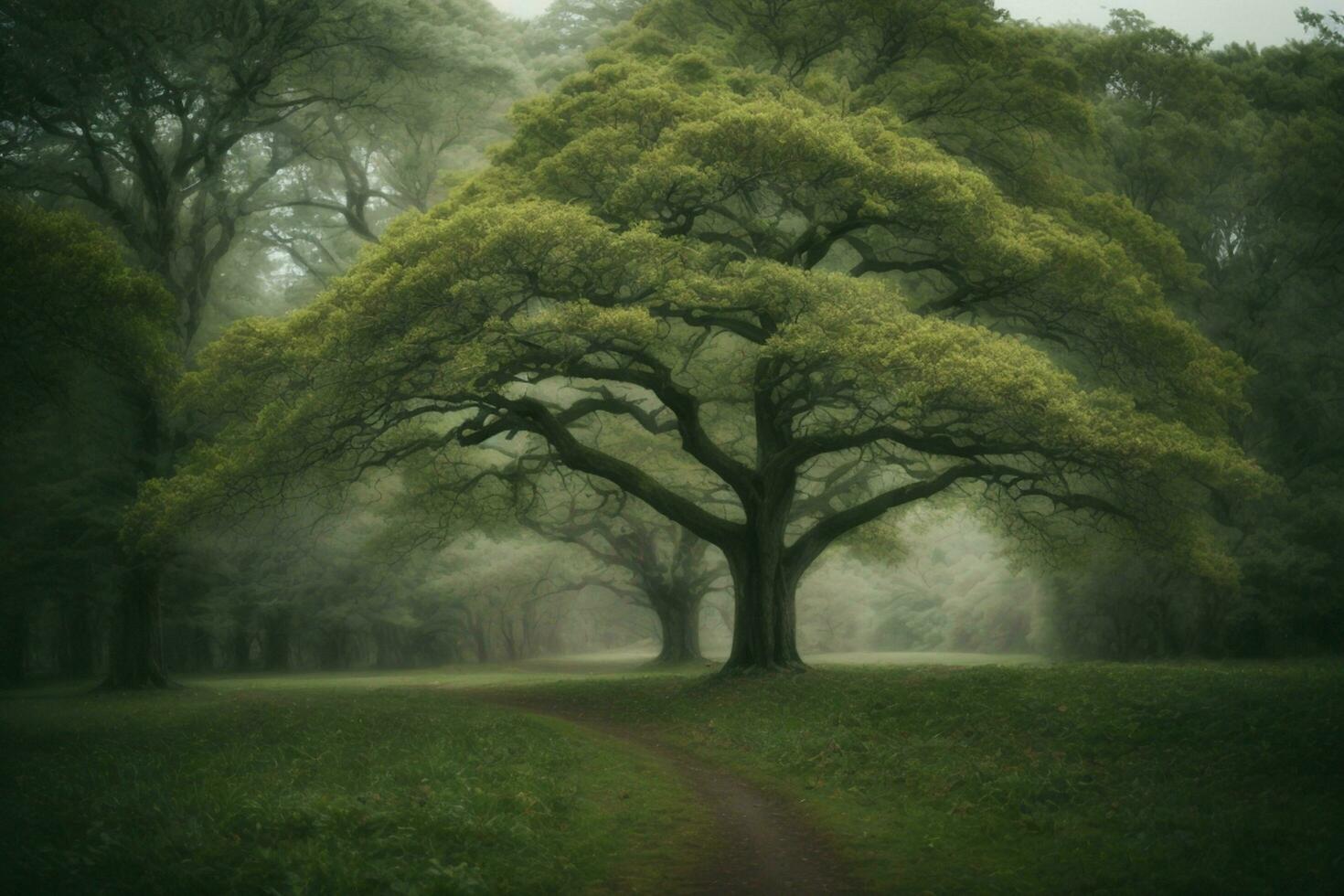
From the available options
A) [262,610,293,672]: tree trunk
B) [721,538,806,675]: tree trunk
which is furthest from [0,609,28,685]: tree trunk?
[721,538,806,675]: tree trunk

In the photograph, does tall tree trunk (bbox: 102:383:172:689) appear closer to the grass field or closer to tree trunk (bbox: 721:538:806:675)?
the grass field

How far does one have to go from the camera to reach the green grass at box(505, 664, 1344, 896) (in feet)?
25.4

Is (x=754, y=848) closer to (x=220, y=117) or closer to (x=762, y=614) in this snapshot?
(x=762, y=614)

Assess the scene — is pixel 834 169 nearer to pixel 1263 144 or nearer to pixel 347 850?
pixel 347 850

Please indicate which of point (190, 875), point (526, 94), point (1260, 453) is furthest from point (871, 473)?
point (190, 875)

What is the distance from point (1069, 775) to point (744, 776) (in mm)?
4024

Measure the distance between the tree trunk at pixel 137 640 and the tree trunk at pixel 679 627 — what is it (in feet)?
60.7

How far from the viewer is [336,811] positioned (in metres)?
8.57

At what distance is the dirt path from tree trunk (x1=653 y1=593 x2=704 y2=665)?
26774 millimetres

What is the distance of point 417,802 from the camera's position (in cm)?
911

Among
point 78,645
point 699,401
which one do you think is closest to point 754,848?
point 699,401

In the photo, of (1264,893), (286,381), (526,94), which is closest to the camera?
(1264,893)

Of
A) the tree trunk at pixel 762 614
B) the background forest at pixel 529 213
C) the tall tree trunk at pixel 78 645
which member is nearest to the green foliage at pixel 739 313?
the background forest at pixel 529 213

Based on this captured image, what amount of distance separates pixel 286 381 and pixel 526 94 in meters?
14.9
